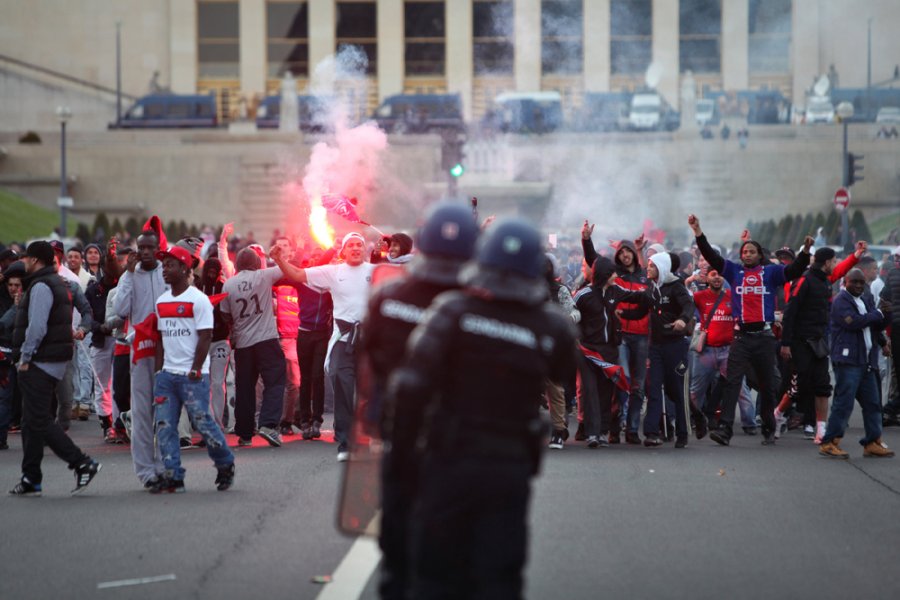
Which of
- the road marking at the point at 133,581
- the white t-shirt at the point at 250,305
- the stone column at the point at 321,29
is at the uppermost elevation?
the stone column at the point at 321,29

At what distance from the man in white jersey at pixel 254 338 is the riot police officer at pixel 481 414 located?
24.6 ft

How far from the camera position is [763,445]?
522 inches

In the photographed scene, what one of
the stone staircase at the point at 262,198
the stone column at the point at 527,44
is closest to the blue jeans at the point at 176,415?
the stone staircase at the point at 262,198

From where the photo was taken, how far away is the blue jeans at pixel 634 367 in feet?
43.5

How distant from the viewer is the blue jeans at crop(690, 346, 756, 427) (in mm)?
14070

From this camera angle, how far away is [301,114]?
58.0m

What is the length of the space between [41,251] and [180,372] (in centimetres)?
126

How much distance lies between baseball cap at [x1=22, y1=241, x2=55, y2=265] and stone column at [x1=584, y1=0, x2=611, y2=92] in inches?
2202

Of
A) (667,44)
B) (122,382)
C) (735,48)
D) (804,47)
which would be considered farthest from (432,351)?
(667,44)

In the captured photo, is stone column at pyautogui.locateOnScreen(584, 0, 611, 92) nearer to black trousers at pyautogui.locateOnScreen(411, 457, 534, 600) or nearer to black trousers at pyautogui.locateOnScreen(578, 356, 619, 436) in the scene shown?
black trousers at pyautogui.locateOnScreen(578, 356, 619, 436)

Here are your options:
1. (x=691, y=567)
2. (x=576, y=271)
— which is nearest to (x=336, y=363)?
(x=691, y=567)

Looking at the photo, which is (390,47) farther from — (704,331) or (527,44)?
(704,331)

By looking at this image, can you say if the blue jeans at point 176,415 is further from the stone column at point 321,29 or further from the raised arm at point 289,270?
the stone column at point 321,29

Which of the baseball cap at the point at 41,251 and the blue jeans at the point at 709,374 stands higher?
the baseball cap at the point at 41,251
